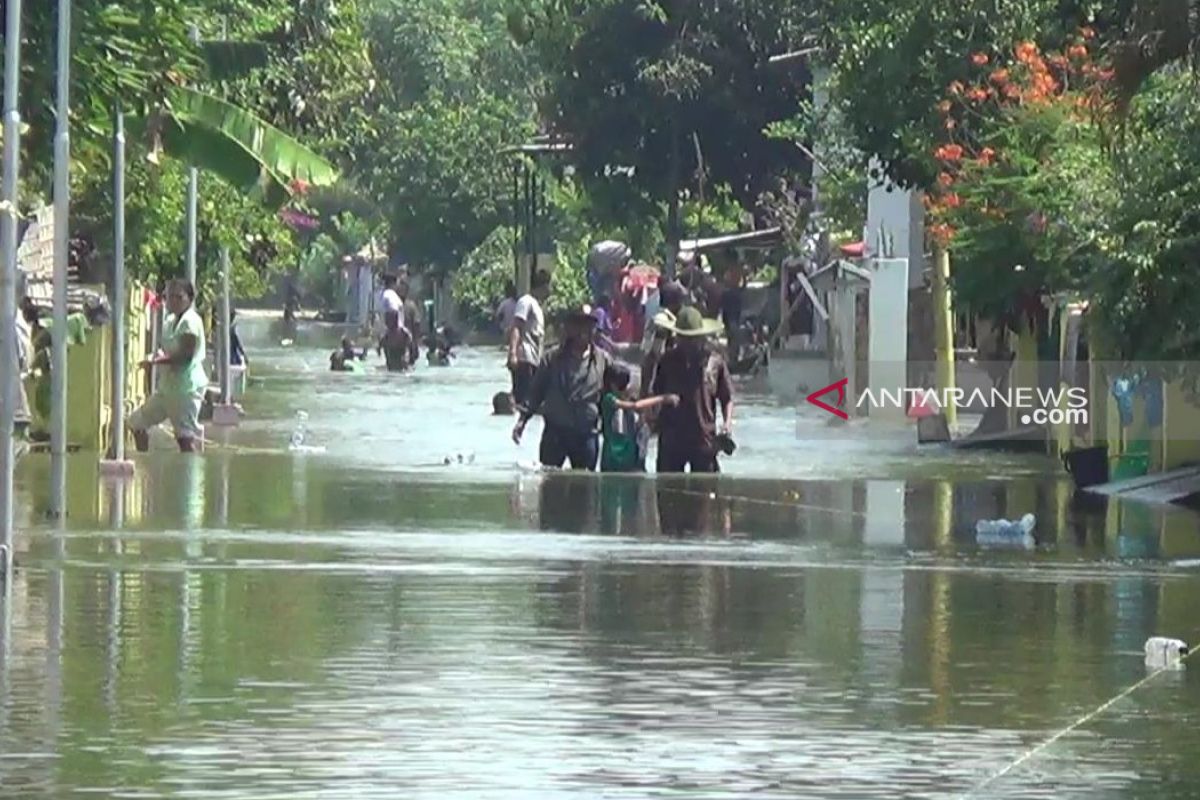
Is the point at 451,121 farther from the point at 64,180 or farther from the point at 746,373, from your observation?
the point at 64,180

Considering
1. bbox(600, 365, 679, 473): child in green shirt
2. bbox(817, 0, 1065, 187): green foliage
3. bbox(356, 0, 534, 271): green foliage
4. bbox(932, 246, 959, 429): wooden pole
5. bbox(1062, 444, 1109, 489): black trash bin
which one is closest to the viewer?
bbox(600, 365, 679, 473): child in green shirt

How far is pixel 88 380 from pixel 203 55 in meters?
2.97

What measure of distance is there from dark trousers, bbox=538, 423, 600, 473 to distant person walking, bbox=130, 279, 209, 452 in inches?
139

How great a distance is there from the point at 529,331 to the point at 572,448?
29.0 feet

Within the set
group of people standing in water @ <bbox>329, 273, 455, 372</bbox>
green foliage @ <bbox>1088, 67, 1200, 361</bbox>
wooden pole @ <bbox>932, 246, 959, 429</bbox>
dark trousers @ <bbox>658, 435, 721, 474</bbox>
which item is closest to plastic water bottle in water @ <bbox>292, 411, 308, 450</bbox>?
dark trousers @ <bbox>658, 435, 721, 474</bbox>

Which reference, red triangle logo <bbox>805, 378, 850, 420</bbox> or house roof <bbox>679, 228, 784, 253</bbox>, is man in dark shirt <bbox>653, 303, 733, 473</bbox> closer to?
red triangle logo <bbox>805, 378, 850, 420</bbox>

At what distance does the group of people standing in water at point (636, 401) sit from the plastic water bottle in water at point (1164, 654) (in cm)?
1075

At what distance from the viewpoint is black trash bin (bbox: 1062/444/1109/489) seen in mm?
24172

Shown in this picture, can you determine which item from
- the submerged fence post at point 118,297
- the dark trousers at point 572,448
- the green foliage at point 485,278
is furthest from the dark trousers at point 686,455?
the green foliage at point 485,278

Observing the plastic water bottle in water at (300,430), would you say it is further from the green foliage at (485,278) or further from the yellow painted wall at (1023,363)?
the green foliage at (485,278)

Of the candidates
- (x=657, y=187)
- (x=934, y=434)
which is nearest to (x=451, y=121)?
(x=657, y=187)

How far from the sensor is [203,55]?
26062mm

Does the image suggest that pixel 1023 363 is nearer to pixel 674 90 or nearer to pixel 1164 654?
pixel 1164 654

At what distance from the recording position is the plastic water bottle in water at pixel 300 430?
94.4 feet
